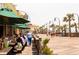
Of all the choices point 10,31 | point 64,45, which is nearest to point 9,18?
point 10,31

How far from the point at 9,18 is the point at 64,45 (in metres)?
1.57

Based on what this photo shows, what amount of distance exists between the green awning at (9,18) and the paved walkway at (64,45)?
0.67 metres

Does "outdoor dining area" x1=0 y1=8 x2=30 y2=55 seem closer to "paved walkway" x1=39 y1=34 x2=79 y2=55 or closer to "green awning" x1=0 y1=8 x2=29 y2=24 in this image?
"green awning" x1=0 y1=8 x2=29 y2=24

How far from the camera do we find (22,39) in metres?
7.46

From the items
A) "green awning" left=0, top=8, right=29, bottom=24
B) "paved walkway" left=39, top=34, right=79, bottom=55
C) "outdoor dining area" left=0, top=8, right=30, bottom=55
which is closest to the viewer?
"green awning" left=0, top=8, right=29, bottom=24

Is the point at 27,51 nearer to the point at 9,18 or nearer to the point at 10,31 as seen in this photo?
the point at 10,31

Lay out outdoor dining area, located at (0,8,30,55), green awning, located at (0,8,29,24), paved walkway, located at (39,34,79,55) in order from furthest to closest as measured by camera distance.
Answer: paved walkway, located at (39,34,79,55) → outdoor dining area, located at (0,8,30,55) → green awning, located at (0,8,29,24)

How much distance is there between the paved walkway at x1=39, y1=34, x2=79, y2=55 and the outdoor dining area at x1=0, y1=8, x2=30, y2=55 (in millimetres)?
609

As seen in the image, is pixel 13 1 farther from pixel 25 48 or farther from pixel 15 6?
pixel 25 48

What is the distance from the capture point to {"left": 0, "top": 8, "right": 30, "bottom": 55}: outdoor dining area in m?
6.89

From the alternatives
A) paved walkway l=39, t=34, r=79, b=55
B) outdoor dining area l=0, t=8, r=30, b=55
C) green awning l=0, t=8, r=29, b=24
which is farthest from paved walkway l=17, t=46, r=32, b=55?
green awning l=0, t=8, r=29, b=24

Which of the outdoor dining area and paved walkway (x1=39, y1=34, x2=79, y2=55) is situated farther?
paved walkway (x1=39, y1=34, x2=79, y2=55)

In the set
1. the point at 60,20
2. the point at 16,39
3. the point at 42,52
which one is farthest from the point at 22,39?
the point at 60,20
